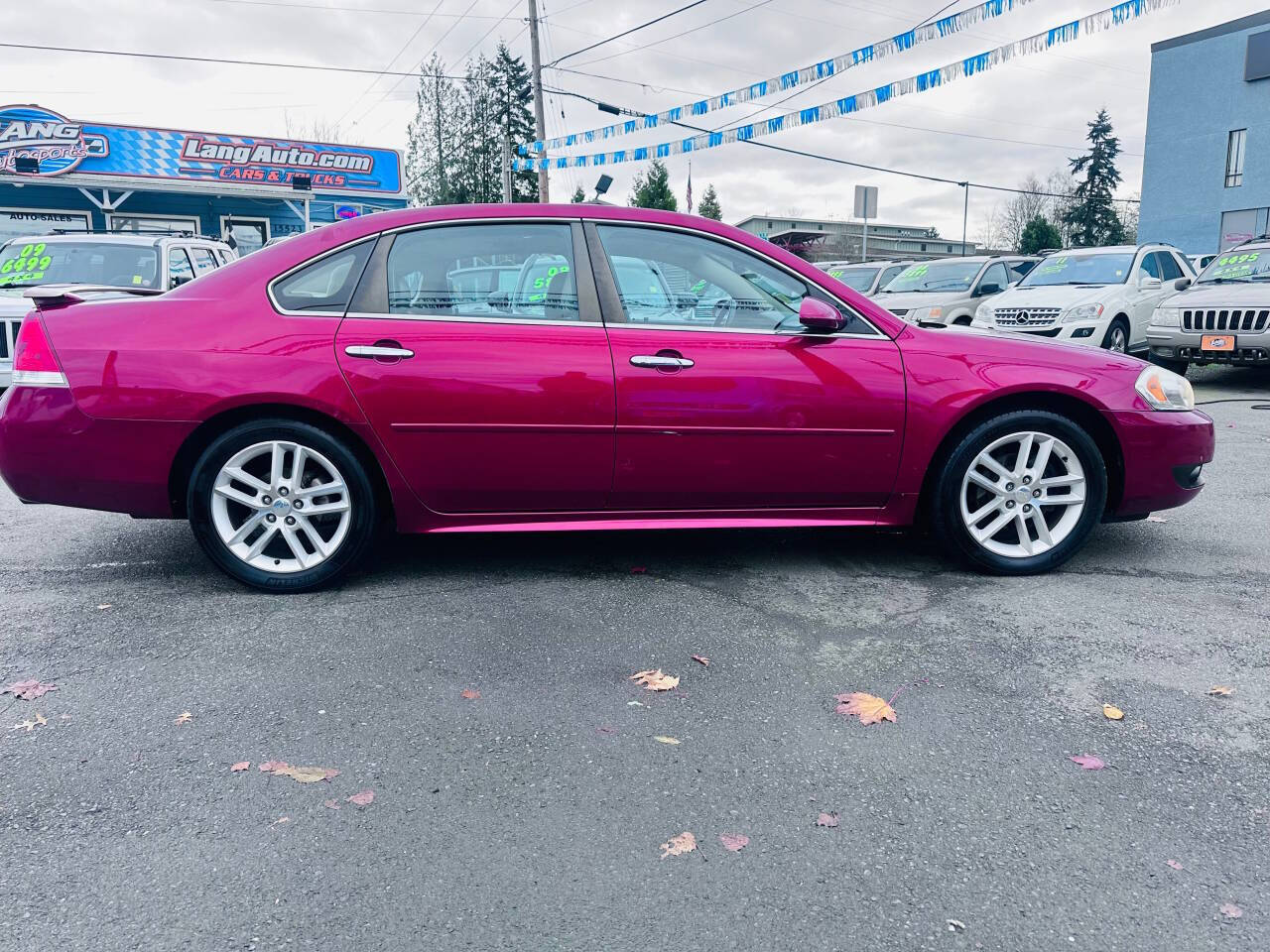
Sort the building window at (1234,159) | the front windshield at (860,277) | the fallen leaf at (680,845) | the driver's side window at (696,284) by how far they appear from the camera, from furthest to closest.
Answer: the building window at (1234,159)
the front windshield at (860,277)
the driver's side window at (696,284)
the fallen leaf at (680,845)

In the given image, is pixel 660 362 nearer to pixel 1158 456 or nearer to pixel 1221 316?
pixel 1158 456

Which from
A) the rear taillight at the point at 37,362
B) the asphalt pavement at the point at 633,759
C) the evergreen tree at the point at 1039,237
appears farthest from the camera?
the evergreen tree at the point at 1039,237

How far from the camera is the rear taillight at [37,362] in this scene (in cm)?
386

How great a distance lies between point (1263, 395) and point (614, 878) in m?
11.4

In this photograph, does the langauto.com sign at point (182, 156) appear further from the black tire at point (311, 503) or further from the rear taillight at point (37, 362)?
the black tire at point (311, 503)

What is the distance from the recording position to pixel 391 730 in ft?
9.44

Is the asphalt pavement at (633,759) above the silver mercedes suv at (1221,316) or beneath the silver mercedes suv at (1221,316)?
beneath

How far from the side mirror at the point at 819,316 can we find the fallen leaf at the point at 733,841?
224 centimetres

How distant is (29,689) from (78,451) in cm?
109

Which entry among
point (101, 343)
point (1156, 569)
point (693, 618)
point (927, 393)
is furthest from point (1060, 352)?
point (101, 343)

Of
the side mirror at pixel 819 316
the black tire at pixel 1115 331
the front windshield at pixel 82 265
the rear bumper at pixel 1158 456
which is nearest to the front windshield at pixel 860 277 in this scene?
the black tire at pixel 1115 331

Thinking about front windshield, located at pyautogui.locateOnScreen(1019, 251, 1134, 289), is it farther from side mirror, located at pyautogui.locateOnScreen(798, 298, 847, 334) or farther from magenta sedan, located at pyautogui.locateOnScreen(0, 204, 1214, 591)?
side mirror, located at pyautogui.locateOnScreen(798, 298, 847, 334)

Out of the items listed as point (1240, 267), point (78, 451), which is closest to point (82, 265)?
point (78, 451)

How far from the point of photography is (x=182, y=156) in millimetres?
19484
